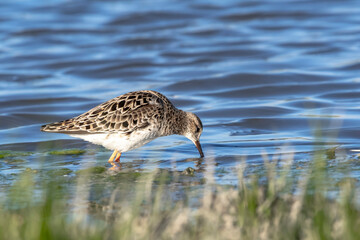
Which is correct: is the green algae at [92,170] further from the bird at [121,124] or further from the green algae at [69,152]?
the green algae at [69,152]

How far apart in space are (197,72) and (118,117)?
8923 millimetres

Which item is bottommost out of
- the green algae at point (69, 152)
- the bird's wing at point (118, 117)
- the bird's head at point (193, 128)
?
the green algae at point (69, 152)

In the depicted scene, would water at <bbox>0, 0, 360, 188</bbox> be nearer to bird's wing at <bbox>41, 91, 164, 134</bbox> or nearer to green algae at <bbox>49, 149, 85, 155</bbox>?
green algae at <bbox>49, 149, 85, 155</bbox>

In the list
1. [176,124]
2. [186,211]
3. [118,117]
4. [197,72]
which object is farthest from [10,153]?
[197,72]

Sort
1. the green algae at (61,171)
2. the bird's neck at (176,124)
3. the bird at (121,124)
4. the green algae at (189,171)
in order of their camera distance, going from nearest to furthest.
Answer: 1. the green algae at (189,171)
2. the green algae at (61,171)
3. the bird at (121,124)
4. the bird's neck at (176,124)

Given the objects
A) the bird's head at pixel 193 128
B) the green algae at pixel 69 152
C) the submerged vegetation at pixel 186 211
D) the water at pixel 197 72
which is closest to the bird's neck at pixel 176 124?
the bird's head at pixel 193 128

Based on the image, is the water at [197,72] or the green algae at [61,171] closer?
the green algae at [61,171]

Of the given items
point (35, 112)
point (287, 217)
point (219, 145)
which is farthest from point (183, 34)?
point (287, 217)

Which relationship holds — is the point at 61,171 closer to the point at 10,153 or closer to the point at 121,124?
the point at 121,124

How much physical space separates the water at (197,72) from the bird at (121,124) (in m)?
0.48

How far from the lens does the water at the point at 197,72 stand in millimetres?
11500

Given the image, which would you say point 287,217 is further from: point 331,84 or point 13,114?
point 331,84

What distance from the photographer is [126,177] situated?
360 inches

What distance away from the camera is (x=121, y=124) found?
9.88 m
